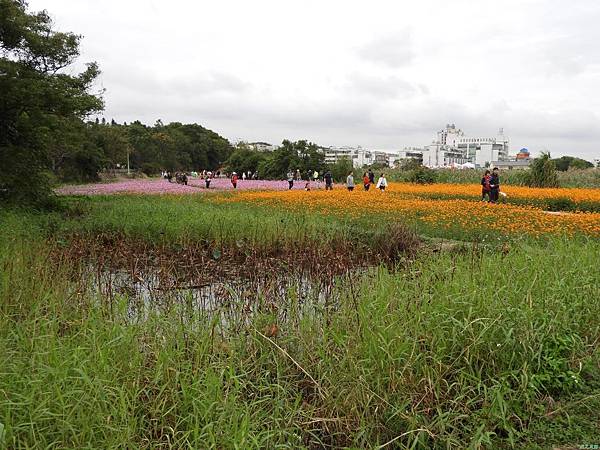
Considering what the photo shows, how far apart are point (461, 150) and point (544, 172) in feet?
375

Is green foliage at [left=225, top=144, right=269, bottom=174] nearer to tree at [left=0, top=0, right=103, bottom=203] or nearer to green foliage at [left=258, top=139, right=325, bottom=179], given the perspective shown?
green foliage at [left=258, top=139, right=325, bottom=179]

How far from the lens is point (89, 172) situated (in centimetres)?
3816

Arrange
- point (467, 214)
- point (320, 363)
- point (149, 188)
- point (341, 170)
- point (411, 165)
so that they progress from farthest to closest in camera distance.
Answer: point (341, 170), point (411, 165), point (149, 188), point (467, 214), point (320, 363)

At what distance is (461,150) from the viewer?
132250 millimetres

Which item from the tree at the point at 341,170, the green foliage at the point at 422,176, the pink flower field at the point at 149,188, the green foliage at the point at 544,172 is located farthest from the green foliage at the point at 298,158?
the green foliage at the point at 544,172

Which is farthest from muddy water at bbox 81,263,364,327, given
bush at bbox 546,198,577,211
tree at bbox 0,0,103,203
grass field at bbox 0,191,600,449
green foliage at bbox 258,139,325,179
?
green foliage at bbox 258,139,325,179

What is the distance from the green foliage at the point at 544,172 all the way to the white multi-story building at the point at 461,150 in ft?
197

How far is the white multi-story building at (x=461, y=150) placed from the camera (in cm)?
10138

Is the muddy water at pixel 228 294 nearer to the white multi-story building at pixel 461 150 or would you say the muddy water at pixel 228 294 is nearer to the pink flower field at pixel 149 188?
the pink flower field at pixel 149 188

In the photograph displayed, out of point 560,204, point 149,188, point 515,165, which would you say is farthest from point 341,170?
point 515,165

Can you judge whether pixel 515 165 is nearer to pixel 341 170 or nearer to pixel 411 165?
pixel 411 165

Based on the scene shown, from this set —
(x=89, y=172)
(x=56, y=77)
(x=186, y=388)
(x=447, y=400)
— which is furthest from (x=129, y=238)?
(x=89, y=172)

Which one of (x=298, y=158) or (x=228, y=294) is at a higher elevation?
(x=298, y=158)

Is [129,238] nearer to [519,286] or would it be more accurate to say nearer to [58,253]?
[58,253]
